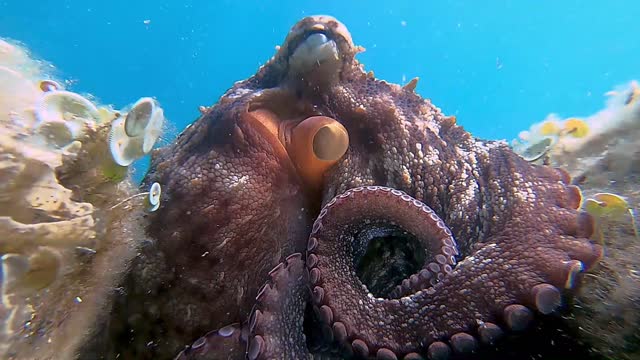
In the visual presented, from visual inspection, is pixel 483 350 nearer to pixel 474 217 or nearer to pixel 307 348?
pixel 307 348

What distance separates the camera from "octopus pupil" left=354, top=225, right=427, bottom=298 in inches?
88.2

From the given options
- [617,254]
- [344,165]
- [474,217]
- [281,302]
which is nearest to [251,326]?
[281,302]

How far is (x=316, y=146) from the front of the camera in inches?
97.9

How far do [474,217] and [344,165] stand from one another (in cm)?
78

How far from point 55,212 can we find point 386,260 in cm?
154

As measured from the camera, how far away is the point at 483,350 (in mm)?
1714

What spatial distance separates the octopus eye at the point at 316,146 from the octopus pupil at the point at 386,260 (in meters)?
0.54

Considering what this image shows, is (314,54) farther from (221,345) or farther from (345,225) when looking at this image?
(221,345)

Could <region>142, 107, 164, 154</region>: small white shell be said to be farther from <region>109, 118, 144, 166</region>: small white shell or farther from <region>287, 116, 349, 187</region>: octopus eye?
<region>287, 116, 349, 187</region>: octopus eye

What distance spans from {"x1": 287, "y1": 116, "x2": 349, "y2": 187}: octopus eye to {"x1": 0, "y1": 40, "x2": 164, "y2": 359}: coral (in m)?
0.76

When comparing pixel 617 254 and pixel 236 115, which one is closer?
pixel 617 254

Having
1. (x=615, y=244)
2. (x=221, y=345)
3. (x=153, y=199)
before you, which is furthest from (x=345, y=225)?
(x=615, y=244)

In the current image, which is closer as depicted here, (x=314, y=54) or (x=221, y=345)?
(x=221, y=345)

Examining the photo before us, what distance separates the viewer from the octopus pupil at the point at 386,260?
→ 224 cm
